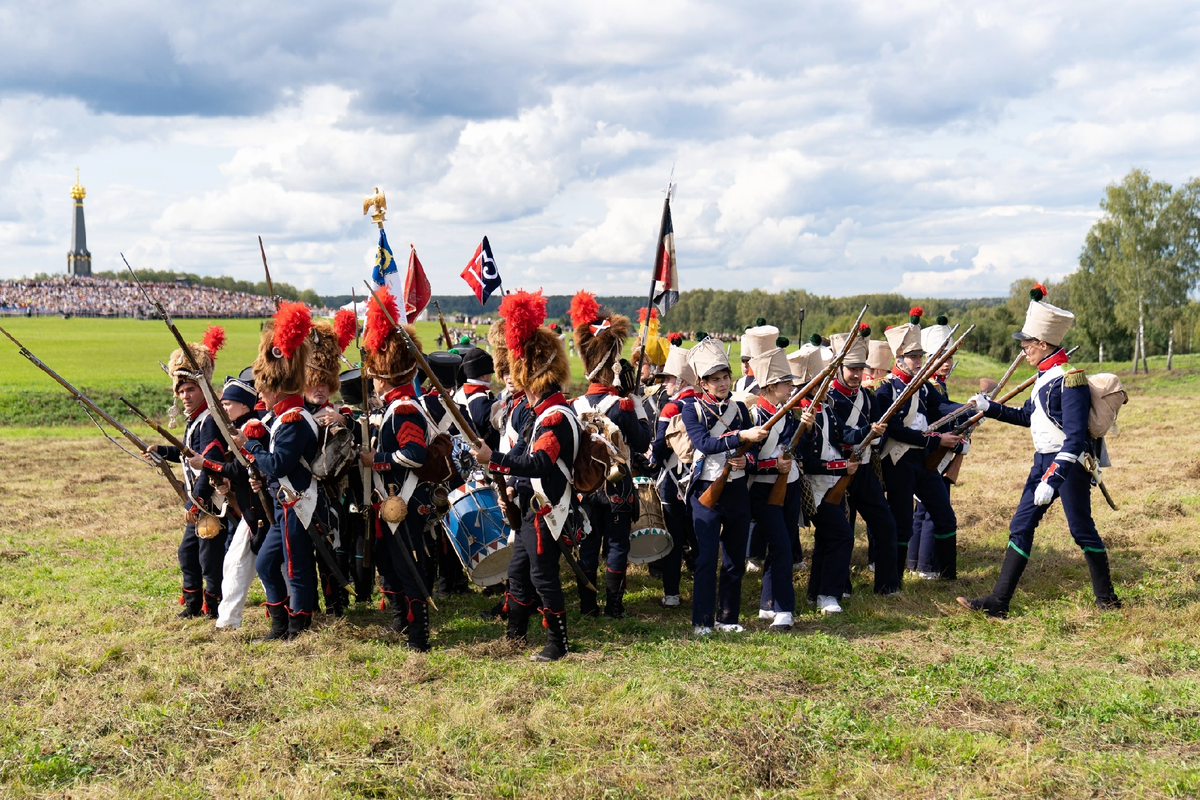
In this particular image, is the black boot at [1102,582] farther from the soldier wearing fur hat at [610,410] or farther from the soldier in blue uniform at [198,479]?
the soldier in blue uniform at [198,479]

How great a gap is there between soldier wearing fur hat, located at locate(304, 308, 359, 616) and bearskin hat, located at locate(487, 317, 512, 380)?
4.00ft

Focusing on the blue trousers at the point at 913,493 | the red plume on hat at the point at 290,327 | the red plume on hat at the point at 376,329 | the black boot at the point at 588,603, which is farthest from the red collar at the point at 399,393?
the blue trousers at the point at 913,493

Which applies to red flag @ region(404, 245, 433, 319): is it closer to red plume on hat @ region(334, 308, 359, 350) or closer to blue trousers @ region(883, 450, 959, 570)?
red plume on hat @ region(334, 308, 359, 350)

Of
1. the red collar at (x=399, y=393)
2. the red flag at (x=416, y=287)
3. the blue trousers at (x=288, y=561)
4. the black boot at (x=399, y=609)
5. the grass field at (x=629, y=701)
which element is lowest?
the grass field at (x=629, y=701)

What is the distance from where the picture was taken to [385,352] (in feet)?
22.3

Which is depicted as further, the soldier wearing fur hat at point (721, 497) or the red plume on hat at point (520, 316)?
the soldier wearing fur hat at point (721, 497)

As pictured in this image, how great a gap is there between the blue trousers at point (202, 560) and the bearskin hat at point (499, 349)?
2.77m

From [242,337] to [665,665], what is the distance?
66.6 metres

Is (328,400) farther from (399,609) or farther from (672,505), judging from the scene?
(672,505)

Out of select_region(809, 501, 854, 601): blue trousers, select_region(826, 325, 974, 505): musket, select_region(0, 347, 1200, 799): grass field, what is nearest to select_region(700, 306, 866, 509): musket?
select_region(0, 347, 1200, 799): grass field

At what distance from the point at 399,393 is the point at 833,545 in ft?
13.4

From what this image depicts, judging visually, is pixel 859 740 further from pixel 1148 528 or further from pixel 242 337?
pixel 242 337

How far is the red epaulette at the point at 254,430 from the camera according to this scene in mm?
6645

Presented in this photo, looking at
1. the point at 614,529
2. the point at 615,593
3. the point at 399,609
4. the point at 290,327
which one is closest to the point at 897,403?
the point at 614,529
